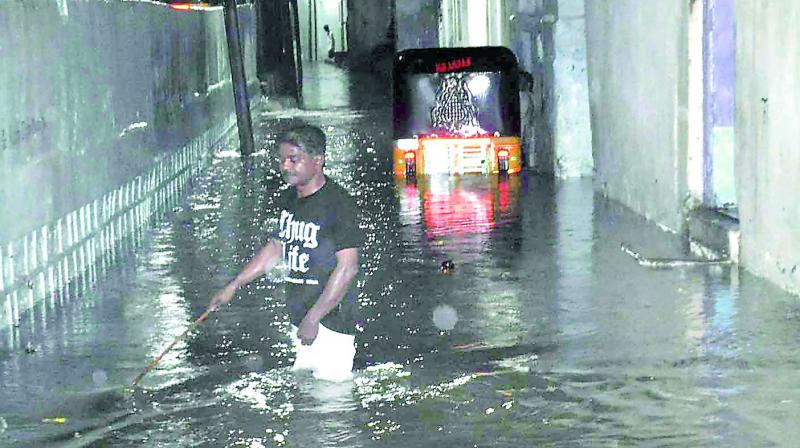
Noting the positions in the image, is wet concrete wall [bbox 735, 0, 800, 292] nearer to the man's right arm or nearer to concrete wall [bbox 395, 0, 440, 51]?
the man's right arm

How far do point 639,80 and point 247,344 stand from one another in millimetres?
6776

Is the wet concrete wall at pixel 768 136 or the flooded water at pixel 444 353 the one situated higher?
the wet concrete wall at pixel 768 136

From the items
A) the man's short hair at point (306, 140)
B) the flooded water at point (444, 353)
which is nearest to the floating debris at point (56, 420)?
the flooded water at point (444, 353)

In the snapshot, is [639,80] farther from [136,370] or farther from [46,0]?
[136,370]

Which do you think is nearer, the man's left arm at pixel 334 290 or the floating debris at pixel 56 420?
the man's left arm at pixel 334 290

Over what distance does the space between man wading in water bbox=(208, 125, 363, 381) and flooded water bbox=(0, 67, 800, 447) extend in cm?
48

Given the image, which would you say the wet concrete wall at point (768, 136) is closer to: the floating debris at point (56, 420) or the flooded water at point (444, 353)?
the flooded water at point (444, 353)

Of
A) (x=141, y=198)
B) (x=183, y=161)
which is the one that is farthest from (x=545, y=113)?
(x=141, y=198)

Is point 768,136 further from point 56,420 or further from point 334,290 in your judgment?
point 56,420

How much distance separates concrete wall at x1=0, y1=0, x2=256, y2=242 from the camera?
1071cm

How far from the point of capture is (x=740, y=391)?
26.1 ft

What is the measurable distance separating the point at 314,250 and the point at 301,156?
1.56 feet

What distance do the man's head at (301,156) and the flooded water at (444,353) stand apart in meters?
1.23

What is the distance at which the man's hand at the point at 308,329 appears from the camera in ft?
→ 24.4
